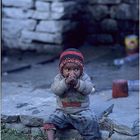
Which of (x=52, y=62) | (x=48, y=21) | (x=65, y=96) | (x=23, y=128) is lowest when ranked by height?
(x=23, y=128)

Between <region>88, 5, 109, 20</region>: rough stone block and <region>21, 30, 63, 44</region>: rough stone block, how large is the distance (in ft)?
2.58

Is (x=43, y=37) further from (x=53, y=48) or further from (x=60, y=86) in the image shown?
(x=60, y=86)

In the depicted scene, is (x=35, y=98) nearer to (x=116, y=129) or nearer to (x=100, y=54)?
(x=116, y=129)

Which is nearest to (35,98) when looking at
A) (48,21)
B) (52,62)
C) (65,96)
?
(65,96)

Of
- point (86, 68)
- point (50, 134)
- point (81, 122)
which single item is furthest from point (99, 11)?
point (50, 134)

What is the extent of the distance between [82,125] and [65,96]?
0.27 meters

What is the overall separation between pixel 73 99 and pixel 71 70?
0.24 metres

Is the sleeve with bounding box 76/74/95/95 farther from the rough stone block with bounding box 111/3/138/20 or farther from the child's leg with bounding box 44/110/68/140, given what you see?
the rough stone block with bounding box 111/3/138/20

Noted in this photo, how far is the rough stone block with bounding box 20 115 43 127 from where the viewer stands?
14.5 feet

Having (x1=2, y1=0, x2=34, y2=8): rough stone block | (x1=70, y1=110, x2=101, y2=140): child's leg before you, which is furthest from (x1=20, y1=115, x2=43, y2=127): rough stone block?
(x1=2, y1=0, x2=34, y2=8): rough stone block

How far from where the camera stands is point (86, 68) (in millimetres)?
6871

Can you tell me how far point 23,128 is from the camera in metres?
4.52

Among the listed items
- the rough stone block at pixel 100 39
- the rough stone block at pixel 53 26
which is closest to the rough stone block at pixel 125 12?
the rough stone block at pixel 100 39

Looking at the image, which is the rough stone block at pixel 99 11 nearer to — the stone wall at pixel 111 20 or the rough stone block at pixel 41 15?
the stone wall at pixel 111 20
